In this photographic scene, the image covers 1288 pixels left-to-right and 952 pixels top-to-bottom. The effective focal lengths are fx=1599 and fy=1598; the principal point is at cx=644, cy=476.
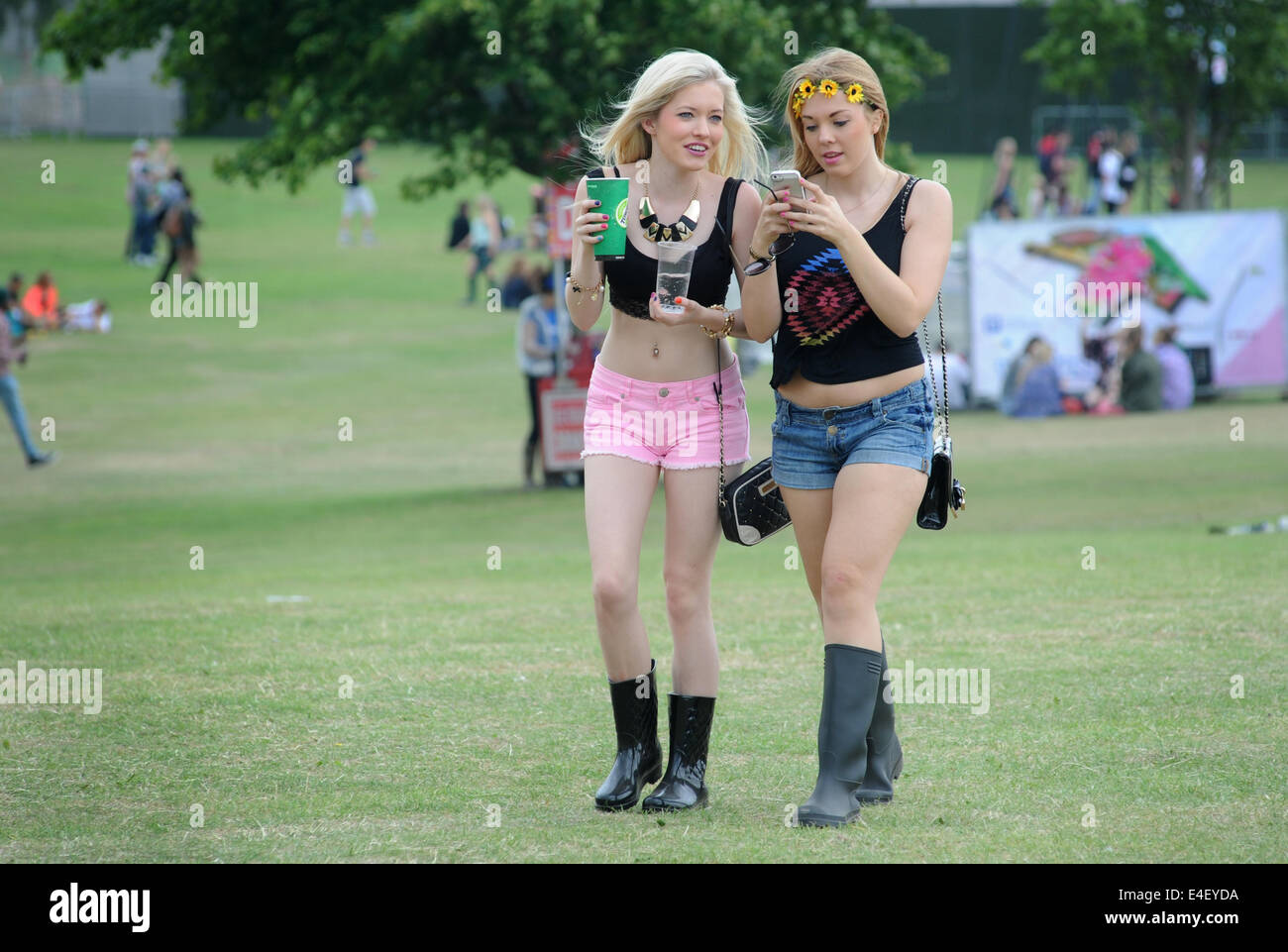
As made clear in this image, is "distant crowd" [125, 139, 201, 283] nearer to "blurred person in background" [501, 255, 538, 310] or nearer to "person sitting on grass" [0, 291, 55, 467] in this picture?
Result: "blurred person in background" [501, 255, 538, 310]

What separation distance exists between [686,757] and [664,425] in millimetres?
1032

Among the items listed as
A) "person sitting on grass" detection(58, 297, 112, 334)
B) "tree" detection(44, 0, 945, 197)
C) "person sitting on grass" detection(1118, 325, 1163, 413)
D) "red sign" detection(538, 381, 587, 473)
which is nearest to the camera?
"tree" detection(44, 0, 945, 197)

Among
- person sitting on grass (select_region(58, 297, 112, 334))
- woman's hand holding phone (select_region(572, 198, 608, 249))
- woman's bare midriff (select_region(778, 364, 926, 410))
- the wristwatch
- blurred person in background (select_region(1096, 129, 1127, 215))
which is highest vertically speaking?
blurred person in background (select_region(1096, 129, 1127, 215))

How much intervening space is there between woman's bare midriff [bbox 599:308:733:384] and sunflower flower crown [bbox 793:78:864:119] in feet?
2.47

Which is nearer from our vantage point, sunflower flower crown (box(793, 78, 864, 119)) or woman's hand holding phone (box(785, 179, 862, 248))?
woman's hand holding phone (box(785, 179, 862, 248))

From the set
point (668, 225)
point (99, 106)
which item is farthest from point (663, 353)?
point (99, 106)

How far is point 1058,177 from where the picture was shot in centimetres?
3384

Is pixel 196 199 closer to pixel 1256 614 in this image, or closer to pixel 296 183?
pixel 296 183

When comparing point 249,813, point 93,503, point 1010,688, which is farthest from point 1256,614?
point 93,503

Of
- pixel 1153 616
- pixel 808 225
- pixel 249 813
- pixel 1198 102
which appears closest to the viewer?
pixel 808 225

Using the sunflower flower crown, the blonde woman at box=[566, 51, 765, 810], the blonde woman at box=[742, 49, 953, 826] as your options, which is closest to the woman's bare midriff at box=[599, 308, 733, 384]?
the blonde woman at box=[566, 51, 765, 810]

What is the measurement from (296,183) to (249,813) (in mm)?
11983

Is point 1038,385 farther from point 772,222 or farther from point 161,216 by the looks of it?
point 161,216

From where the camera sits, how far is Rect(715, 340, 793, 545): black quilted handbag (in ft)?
16.0
